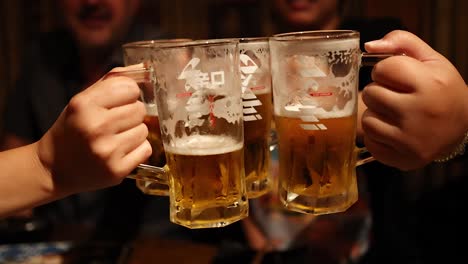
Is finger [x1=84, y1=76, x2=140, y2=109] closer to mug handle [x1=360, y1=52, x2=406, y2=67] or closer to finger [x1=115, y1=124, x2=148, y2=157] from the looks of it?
finger [x1=115, y1=124, x2=148, y2=157]

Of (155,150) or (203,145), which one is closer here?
(203,145)

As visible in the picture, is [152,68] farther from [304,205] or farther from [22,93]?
[22,93]

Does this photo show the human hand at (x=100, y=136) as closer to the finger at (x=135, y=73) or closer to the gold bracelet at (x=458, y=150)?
the finger at (x=135, y=73)

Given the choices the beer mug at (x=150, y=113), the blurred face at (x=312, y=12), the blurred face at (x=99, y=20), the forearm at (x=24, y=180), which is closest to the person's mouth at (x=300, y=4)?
the blurred face at (x=312, y=12)

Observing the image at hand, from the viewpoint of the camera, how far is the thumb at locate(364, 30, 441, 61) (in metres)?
0.69

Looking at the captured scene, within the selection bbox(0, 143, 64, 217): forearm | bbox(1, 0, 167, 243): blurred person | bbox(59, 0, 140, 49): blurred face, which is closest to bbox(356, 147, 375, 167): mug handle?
bbox(0, 143, 64, 217): forearm

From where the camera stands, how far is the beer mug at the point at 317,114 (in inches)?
27.0

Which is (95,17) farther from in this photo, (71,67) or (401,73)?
(401,73)

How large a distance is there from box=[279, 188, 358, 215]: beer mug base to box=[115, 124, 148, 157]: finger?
24 centimetres

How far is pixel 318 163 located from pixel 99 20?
57.5 inches

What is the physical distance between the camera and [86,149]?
2.34ft

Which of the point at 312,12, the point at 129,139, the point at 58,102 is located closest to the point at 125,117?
the point at 129,139

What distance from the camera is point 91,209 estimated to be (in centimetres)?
180

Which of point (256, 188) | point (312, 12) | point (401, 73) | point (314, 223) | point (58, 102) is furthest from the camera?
point (58, 102)
